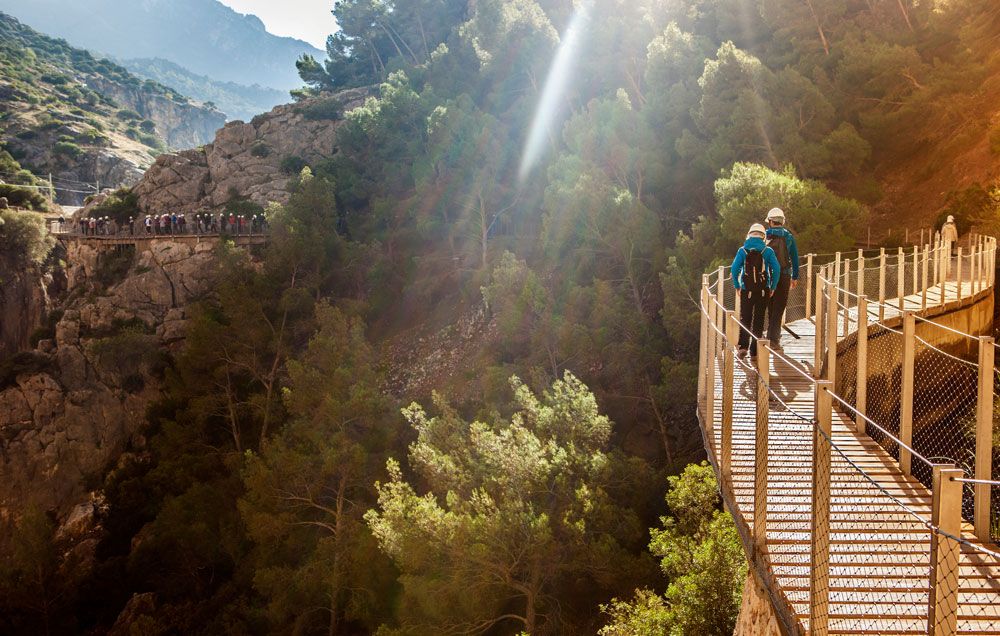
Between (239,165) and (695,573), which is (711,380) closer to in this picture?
(695,573)

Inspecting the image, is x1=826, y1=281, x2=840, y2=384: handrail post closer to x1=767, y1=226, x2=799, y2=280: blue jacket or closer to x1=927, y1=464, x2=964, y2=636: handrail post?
x1=767, y1=226, x2=799, y2=280: blue jacket

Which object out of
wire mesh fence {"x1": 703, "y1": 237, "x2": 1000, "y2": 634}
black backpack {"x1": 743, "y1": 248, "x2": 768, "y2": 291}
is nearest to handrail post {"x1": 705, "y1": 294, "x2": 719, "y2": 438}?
wire mesh fence {"x1": 703, "y1": 237, "x2": 1000, "y2": 634}

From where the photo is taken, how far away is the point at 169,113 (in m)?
113

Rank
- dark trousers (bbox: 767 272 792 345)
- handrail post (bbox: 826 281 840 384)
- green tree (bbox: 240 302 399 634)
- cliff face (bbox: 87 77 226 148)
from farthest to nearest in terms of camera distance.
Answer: cliff face (bbox: 87 77 226 148)
green tree (bbox: 240 302 399 634)
dark trousers (bbox: 767 272 792 345)
handrail post (bbox: 826 281 840 384)

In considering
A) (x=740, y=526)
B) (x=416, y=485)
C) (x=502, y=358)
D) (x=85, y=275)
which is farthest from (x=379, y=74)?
(x=740, y=526)

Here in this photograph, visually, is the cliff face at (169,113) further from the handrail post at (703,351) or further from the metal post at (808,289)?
the handrail post at (703,351)

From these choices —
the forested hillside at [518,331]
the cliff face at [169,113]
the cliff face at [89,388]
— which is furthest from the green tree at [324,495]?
the cliff face at [169,113]

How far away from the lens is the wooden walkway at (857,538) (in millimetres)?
3461

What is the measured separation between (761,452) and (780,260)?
182 inches

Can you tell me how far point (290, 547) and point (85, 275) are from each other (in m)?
25.4

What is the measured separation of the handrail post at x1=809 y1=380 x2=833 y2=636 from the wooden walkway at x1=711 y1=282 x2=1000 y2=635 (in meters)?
0.11

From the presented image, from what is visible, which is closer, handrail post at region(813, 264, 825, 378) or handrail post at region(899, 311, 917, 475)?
handrail post at region(899, 311, 917, 475)

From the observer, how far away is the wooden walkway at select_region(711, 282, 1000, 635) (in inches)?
136

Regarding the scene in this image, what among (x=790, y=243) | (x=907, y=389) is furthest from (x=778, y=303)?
(x=907, y=389)
